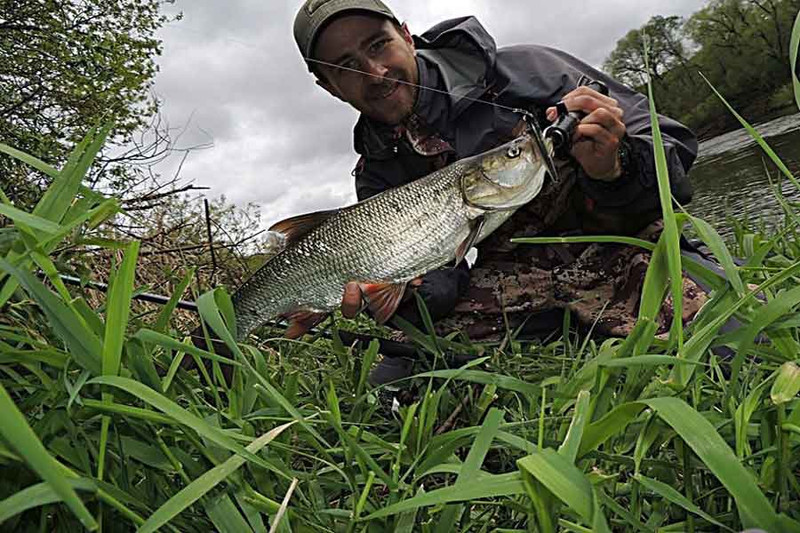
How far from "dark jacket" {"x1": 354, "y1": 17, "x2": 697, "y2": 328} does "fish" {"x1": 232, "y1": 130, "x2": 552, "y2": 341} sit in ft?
1.89

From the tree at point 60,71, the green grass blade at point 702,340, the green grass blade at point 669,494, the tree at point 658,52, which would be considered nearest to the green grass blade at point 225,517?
the green grass blade at point 669,494

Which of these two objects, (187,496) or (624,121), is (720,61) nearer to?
(624,121)

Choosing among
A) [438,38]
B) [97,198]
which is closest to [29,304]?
[97,198]

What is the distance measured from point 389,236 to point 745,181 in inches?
709

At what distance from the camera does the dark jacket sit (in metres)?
3.17

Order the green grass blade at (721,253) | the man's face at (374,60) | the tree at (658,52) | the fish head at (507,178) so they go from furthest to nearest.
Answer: the tree at (658,52) < the man's face at (374,60) < the fish head at (507,178) < the green grass blade at (721,253)

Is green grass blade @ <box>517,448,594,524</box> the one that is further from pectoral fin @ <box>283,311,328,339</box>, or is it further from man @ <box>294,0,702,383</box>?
man @ <box>294,0,702,383</box>

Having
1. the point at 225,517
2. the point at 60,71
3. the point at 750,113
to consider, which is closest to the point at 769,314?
the point at 225,517

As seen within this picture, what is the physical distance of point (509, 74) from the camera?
11.0 feet

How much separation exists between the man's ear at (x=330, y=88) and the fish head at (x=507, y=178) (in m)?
1.26

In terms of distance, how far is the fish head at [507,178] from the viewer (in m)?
2.59

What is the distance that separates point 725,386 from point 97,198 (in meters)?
1.22

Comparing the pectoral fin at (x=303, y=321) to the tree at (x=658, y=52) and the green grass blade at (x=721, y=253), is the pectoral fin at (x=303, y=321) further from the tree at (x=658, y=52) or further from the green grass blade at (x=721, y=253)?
the tree at (x=658, y=52)

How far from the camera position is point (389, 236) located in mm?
2645
